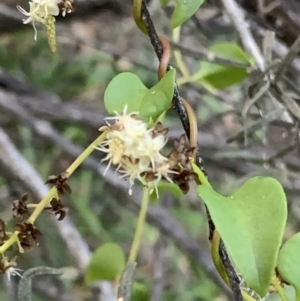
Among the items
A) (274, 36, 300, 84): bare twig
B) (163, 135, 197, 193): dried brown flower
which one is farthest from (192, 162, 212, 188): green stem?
(274, 36, 300, 84): bare twig

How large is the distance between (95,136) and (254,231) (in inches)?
28.7

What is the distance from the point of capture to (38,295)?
0.79 m

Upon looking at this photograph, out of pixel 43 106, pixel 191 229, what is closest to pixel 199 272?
pixel 191 229

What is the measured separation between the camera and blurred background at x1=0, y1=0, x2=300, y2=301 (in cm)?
62

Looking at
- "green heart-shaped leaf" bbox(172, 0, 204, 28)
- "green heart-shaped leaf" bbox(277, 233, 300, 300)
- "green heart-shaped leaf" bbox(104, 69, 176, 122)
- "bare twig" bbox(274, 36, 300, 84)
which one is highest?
"bare twig" bbox(274, 36, 300, 84)

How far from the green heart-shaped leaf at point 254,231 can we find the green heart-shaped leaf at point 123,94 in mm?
57

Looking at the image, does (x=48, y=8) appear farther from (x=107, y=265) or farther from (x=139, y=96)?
(x=107, y=265)

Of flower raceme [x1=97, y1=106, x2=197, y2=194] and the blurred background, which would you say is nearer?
flower raceme [x1=97, y1=106, x2=197, y2=194]

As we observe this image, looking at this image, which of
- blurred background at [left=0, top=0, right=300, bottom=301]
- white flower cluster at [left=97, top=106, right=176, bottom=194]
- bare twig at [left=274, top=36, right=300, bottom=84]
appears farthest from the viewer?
blurred background at [left=0, top=0, right=300, bottom=301]

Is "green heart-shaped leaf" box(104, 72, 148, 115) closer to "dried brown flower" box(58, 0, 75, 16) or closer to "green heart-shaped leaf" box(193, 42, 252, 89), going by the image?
"dried brown flower" box(58, 0, 75, 16)

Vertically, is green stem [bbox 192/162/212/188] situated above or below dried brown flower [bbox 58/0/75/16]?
below

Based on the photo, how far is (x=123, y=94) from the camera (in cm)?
27

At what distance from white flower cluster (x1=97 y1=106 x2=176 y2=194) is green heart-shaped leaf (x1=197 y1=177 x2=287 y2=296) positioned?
0.02 m

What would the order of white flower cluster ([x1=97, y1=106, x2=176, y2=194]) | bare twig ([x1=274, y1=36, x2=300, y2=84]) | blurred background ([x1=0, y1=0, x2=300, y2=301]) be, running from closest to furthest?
white flower cluster ([x1=97, y1=106, x2=176, y2=194]) → bare twig ([x1=274, y1=36, x2=300, y2=84]) → blurred background ([x1=0, y1=0, x2=300, y2=301])
